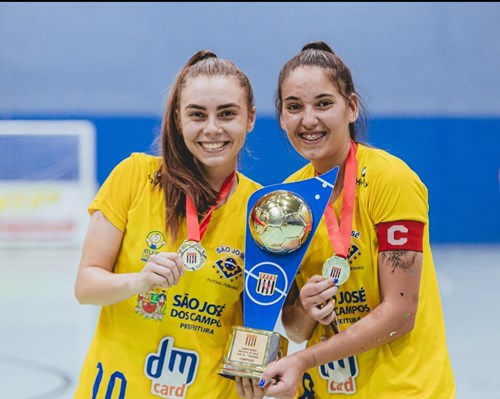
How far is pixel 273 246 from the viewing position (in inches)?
70.2

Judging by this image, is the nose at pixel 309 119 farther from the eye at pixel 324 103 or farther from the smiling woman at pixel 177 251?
the smiling woman at pixel 177 251

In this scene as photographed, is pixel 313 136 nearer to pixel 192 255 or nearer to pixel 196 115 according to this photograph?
pixel 196 115

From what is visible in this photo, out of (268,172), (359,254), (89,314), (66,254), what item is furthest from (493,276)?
(359,254)

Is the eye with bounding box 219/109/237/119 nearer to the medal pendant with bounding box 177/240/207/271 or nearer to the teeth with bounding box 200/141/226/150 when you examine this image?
the teeth with bounding box 200/141/226/150

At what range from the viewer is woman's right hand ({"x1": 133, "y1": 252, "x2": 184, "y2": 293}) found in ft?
5.44

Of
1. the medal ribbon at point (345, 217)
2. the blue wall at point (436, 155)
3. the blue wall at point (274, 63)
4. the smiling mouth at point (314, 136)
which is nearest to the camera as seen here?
the medal ribbon at point (345, 217)

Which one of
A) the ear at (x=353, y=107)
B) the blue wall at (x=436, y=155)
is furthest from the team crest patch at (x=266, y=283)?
the blue wall at (x=436, y=155)

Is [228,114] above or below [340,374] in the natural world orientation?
above

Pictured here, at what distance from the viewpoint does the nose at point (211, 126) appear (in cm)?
184

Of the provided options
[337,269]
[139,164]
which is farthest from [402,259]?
[139,164]

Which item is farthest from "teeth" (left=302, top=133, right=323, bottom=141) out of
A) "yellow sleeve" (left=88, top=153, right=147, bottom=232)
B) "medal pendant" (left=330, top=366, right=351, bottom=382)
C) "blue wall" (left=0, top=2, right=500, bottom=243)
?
"blue wall" (left=0, top=2, right=500, bottom=243)

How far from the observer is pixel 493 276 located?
6.66 meters

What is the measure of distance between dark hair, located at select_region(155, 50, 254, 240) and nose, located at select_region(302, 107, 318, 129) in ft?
0.61

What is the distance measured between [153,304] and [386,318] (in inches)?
23.2
